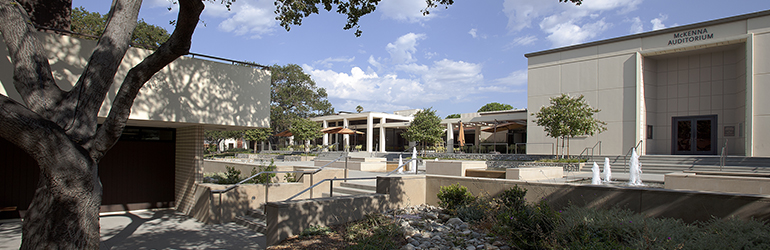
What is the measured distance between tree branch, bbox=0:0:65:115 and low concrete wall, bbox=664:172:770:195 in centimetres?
1215

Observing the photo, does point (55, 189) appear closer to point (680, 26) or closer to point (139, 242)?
point (139, 242)

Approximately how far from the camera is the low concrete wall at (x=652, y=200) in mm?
5766

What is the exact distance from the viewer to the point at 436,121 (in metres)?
28.4

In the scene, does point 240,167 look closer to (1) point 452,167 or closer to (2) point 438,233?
(1) point 452,167

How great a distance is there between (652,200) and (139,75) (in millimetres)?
7958

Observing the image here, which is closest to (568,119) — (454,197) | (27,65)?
(454,197)

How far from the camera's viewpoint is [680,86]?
2228 centimetres

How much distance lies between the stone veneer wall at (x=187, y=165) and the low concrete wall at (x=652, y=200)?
7156 mm

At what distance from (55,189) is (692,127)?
88.5 feet

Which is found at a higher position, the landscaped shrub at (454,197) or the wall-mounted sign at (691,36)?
the wall-mounted sign at (691,36)

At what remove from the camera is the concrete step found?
8.55 m

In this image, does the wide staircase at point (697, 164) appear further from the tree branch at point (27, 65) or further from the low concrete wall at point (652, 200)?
the tree branch at point (27, 65)

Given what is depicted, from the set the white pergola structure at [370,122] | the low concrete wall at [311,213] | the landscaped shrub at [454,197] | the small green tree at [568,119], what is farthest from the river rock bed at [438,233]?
the white pergola structure at [370,122]

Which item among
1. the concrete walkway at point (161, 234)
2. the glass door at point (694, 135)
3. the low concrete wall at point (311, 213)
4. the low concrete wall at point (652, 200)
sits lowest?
the concrete walkway at point (161, 234)
